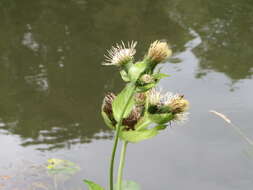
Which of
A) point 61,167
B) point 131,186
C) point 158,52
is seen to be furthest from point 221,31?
point 158,52

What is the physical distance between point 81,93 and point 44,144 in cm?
35

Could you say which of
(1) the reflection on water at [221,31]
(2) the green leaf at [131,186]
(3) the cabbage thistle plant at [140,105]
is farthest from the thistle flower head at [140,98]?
(1) the reflection on water at [221,31]

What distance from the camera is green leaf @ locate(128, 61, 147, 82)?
43cm

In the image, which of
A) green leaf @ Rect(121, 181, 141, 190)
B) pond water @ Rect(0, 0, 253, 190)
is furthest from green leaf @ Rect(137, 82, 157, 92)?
pond water @ Rect(0, 0, 253, 190)

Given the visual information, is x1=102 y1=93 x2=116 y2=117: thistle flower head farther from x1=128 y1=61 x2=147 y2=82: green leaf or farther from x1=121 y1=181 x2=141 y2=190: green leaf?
x1=121 y1=181 x2=141 y2=190: green leaf

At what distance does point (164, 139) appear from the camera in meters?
1.56

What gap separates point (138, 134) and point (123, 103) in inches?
1.9

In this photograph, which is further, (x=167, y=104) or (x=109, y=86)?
(x=109, y=86)

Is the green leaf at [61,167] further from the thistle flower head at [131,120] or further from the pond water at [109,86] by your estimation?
the thistle flower head at [131,120]

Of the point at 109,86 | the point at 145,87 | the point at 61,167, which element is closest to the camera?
the point at 145,87

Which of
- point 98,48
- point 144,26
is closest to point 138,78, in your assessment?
point 98,48

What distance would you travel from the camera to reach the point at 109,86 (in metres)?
1.84

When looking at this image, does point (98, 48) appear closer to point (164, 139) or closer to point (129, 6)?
point (129, 6)

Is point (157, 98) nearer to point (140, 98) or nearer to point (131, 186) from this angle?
point (140, 98)
